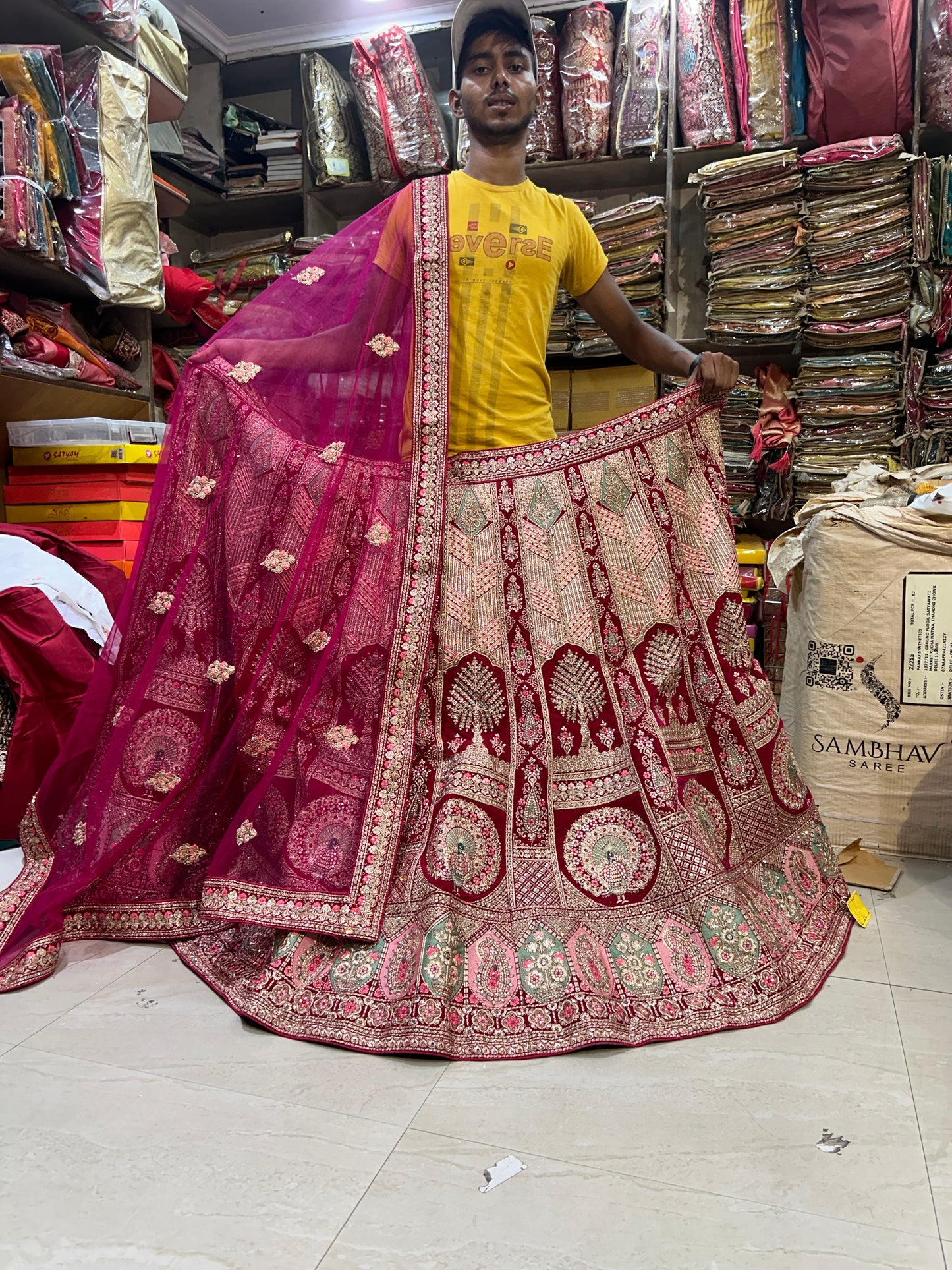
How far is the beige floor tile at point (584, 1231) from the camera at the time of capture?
0.88 meters

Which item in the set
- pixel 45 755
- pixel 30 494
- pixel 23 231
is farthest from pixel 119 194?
pixel 45 755

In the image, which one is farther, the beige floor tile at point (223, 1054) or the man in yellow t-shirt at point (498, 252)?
the man in yellow t-shirt at point (498, 252)

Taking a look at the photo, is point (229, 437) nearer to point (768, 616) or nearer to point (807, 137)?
point (768, 616)

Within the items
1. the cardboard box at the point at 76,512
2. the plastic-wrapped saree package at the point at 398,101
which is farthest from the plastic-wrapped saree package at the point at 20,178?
the plastic-wrapped saree package at the point at 398,101

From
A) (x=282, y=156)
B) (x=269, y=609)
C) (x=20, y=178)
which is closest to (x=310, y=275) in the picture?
(x=269, y=609)

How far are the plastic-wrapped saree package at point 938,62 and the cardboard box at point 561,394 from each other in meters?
1.44

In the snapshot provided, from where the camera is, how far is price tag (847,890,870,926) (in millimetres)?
1702

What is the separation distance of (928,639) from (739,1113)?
48.7 inches

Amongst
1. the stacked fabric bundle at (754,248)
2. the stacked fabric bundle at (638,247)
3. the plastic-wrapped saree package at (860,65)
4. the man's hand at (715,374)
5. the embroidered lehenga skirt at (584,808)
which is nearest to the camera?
the embroidered lehenga skirt at (584,808)

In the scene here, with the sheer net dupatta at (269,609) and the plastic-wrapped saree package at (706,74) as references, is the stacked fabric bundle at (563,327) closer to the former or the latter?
the plastic-wrapped saree package at (706,74)

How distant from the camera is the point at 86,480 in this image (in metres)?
2.61

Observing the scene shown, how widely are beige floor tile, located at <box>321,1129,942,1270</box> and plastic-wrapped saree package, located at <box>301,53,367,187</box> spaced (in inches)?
136

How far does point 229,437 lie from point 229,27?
298cm

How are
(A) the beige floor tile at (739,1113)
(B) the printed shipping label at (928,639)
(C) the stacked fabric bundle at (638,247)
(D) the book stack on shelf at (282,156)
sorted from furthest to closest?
1. (D) the book stack on shelf at (282,156)
2. (C) the stacked fabric bundle at (638,247)
3. (B) the printed shipping label at (928,639)
4. (A) the beige floor tile at (739,1113)
